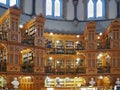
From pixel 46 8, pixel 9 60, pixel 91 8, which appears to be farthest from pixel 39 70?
pixel 91 8

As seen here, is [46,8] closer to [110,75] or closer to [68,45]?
[68,45]

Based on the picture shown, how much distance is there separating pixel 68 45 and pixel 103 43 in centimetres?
352

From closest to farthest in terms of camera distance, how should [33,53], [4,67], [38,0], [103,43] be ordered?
[4,67] → [33,53] → [103,43] → [38,0]

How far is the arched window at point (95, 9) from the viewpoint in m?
31.6

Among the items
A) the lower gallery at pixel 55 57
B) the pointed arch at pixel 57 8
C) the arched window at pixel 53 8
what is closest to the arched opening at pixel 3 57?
A: the lower gallery at pixel 55 57

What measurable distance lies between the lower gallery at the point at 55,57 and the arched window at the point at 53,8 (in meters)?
2.48

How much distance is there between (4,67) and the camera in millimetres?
22250

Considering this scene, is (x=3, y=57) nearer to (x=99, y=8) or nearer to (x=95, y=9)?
(x=95, y=9)

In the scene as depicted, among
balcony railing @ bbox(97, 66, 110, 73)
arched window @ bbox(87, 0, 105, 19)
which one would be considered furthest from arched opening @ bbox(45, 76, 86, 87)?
arched window @ bbox(87, 0, 105, 19)

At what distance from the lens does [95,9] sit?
31.8m

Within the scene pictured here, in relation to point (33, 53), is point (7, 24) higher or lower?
higher

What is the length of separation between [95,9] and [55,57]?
6787mm

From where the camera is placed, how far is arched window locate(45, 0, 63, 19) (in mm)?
31030

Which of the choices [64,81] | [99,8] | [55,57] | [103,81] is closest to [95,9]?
[99,8]
